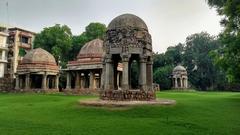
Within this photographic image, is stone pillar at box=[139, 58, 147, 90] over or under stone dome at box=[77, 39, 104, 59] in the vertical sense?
under

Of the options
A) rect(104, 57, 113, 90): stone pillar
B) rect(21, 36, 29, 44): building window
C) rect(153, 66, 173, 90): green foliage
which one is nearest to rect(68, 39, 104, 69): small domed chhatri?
rect(104, 57, 113, 90): stone pillar

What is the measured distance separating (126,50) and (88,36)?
3674 cm

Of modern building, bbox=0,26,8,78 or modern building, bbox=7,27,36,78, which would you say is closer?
modern building, bbox=0,26,8,78

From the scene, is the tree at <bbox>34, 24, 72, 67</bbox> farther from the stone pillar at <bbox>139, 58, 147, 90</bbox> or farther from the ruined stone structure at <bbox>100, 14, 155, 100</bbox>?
the stone pillar at <bbox>139, 58, 147, 90</bbox>

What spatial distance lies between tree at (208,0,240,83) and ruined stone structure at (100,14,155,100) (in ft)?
22.2

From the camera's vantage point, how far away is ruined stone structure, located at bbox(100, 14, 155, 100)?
55.1 ft

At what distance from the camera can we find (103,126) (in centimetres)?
938

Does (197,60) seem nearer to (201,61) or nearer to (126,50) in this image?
(201,61)

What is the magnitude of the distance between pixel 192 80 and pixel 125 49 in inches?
2048

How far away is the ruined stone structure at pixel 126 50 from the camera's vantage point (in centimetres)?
1680

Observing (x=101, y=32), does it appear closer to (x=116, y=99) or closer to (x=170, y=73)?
(x=170, y=73)

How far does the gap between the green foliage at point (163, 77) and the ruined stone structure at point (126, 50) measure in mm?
37387

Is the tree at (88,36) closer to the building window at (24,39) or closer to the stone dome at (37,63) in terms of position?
the building window at (24,39)

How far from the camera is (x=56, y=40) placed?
4841 centimetres
